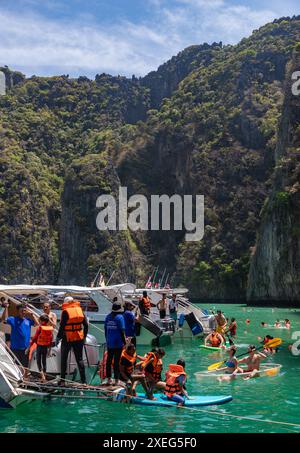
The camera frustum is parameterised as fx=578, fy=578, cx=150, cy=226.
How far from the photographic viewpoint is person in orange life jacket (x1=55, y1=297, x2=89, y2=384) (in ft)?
47.1

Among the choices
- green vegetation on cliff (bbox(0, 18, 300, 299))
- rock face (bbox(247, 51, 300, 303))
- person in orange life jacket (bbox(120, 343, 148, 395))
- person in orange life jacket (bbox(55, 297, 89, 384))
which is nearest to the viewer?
person in orange life jacket (bbox(55, 297, 89, 384))

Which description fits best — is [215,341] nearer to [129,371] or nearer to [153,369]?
[153,369]

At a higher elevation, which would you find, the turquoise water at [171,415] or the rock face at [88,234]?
the rock face at [88,234]

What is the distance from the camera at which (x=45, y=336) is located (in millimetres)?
14938

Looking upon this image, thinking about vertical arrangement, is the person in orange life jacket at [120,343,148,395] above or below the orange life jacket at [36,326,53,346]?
below

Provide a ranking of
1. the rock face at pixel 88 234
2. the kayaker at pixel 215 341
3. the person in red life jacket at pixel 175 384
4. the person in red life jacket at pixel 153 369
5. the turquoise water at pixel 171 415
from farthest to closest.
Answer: the rock face at pixel 88 234, the kayaker at pixel 215 341, the person in red life jacket at pixel 153 369, the person in red life jacket at pixel 175 384, the turquoise water at pixel 171 415

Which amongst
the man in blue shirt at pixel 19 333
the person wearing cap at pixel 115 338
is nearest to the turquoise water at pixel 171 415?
the person wearing cap at pixel 115 338

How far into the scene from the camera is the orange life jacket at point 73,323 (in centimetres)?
1435

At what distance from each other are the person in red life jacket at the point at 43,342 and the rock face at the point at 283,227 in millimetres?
63909

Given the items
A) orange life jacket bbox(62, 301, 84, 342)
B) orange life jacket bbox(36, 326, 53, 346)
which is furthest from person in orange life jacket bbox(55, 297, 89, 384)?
orange life jacket bbox(36, 326, 53, 346)

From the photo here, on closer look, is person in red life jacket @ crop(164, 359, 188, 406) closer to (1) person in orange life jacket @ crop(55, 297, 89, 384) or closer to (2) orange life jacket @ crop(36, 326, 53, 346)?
(1) person in orange life jacket @ crop(55, 297, 89, 384)

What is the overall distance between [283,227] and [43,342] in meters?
67.6

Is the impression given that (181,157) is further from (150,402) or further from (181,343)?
(150,402)

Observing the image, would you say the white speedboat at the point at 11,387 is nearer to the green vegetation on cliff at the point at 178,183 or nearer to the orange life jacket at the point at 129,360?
the orange life jacket at the point at 129,360
